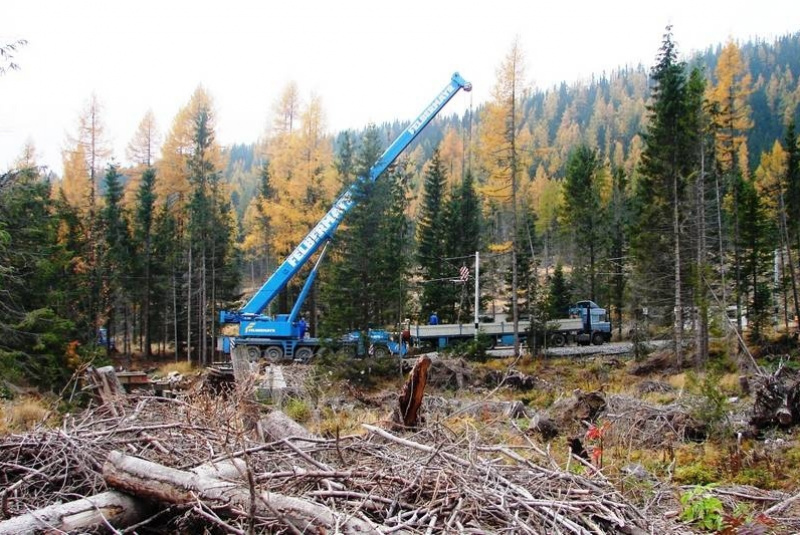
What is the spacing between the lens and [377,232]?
20719mm

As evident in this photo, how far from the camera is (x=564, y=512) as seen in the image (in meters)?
3.47

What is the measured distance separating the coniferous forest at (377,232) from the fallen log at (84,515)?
919cm

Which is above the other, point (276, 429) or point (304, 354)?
point (276, 429)

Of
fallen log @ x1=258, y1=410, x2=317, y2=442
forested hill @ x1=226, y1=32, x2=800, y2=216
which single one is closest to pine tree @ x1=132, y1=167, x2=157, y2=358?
fallen log @ x1=258, y1=410, x2=317, y2=442

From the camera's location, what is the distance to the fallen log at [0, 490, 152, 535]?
3213 mm

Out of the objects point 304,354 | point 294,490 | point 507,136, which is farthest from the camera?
point 507,136

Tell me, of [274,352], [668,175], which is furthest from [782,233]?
[274,352]

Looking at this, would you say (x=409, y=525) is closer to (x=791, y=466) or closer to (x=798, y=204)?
(x=791, y=466)

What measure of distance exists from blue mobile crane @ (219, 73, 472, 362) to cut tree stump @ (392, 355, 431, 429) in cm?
1298

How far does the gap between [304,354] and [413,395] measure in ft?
50.2

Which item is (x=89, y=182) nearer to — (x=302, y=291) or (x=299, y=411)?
(x=302, y=291)

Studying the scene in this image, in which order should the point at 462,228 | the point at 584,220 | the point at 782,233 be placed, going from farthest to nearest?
the point at 584,220 < the point at 462,228 < the point at 782,233

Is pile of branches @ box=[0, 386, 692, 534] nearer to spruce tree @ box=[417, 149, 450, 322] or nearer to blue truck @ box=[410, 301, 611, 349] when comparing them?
blue truck @ box=[410, 301, 611, 349]

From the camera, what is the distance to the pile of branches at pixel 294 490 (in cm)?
322
